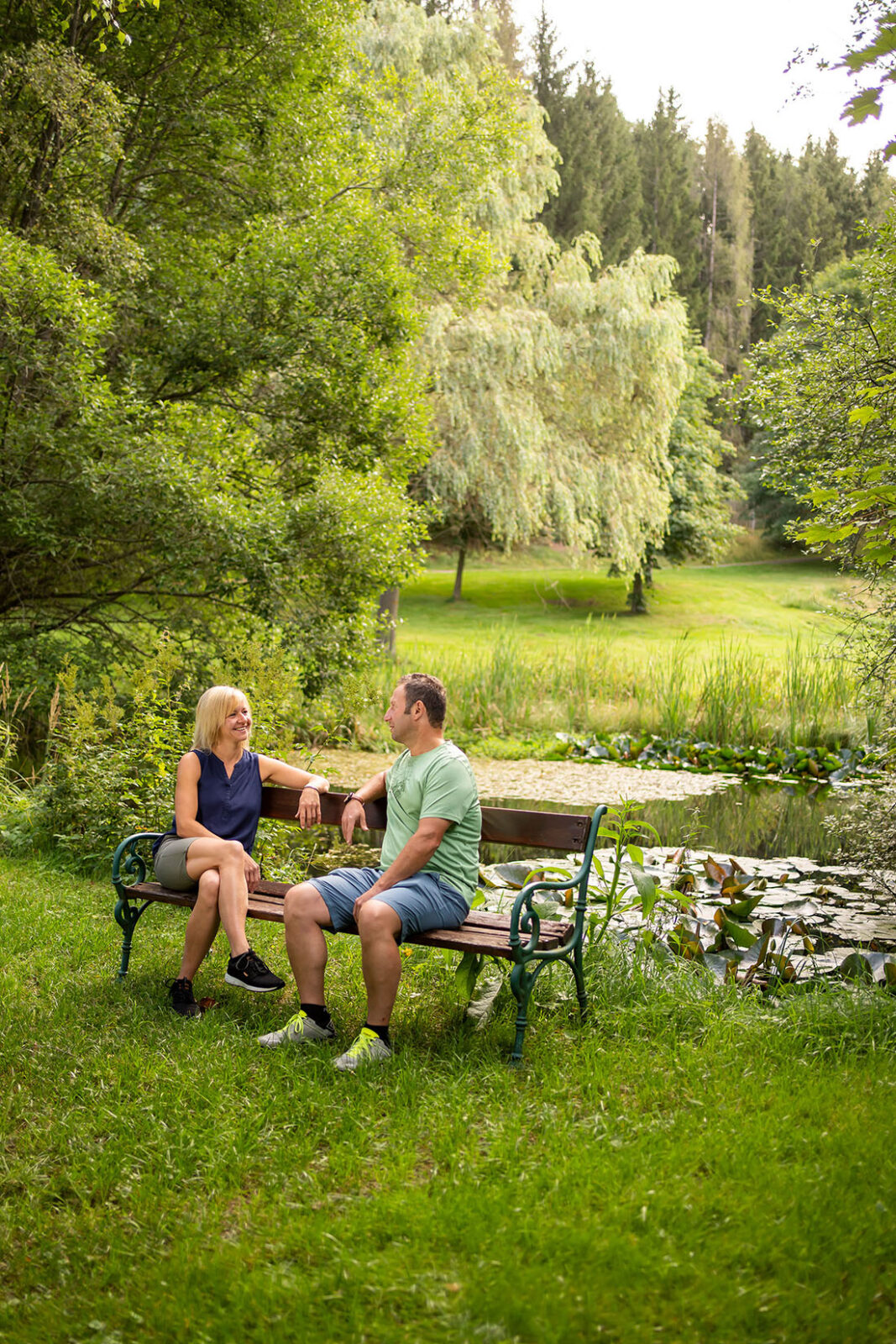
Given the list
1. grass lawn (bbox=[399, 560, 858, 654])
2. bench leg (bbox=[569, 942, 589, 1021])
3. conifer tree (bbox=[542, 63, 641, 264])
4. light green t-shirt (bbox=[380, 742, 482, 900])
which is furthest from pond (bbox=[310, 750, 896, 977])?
conifer tree (bbox=[542, 63, 641, 264])

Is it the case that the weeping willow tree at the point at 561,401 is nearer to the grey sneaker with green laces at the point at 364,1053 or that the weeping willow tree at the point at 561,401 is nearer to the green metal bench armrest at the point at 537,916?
the green metal bench armrest at the point at 537,916

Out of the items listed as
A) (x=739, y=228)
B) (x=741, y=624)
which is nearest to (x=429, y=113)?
(x=741, y=624)

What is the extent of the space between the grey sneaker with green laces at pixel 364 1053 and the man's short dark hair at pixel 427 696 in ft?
3.64

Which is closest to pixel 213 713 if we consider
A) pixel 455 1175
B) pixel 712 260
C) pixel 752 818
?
pixel 455 1175

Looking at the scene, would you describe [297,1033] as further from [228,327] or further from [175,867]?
[228,327]

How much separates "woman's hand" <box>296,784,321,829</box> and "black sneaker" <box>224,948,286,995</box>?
669 mm

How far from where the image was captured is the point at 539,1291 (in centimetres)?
237

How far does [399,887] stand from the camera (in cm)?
388

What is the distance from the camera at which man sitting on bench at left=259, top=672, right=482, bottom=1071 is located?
369cm

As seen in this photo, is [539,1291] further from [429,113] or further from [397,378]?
[429,113]

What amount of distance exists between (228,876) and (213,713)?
692mm

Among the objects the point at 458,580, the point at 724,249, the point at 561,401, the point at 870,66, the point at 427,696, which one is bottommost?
the point at 458,580

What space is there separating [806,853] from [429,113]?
33.9 feet

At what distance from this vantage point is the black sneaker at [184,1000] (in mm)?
4172
